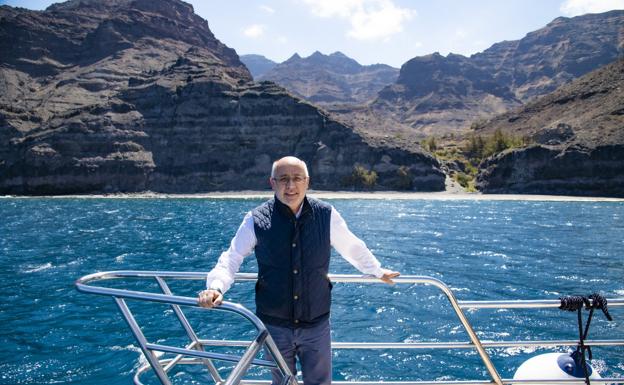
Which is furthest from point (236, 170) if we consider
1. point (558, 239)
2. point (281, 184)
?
point (281, 184)

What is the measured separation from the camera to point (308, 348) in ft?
11.6

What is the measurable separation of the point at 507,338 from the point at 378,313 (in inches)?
155

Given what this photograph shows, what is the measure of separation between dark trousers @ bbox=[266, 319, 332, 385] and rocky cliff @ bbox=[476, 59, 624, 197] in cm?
8801

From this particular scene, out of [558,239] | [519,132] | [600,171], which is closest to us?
[558,239]

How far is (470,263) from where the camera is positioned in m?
21.4

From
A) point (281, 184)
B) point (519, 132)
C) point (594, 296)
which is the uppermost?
point (519, 132)

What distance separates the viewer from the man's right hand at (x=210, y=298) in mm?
2891

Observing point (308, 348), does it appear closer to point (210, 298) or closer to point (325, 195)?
point (210, 298)

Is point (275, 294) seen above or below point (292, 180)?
below

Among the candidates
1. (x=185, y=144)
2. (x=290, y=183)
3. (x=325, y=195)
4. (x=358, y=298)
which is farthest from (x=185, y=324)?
(x=185, y=144)

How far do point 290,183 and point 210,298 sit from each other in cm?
119

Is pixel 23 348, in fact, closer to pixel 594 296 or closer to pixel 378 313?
pixel 378 313

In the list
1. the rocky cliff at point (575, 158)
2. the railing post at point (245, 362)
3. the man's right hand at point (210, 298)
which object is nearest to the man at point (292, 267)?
the man's right hand at point (210, 298)

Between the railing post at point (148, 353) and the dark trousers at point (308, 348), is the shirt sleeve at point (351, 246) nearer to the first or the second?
the dark trousers at point (308, 348)
